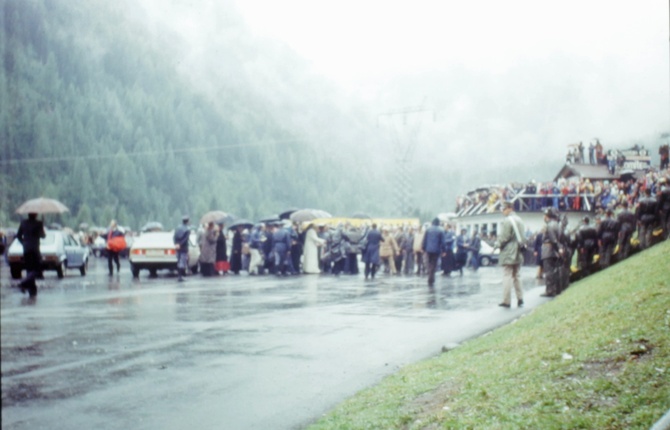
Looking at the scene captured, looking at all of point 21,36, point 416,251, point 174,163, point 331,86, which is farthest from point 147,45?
point 416,251

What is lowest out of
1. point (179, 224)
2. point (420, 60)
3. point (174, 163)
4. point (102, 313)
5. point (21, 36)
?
point (102, 313)

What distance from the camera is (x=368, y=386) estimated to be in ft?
23.6

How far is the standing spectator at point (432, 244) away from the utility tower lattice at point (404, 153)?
31.3 feet

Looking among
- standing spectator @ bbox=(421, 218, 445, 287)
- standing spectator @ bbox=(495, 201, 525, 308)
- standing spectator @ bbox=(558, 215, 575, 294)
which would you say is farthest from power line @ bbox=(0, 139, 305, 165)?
standing spectator @ bbox=(421, 218, 445, 287)

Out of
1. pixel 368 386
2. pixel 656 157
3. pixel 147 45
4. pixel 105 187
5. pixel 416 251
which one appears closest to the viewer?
pixel 105 187

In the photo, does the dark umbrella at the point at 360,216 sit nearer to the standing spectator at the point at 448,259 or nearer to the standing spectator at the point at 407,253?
the standing spectator at the point at 448,259

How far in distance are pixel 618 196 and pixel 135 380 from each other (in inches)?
333

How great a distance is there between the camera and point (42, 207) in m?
4.32

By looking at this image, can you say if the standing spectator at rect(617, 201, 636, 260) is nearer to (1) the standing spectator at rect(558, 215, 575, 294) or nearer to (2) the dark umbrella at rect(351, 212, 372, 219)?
(1) the standing spectator at rect(558, 215, 575, 294)

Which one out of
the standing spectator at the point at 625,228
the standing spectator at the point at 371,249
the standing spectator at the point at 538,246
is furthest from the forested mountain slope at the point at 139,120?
the standing spectator at the point at 371,249

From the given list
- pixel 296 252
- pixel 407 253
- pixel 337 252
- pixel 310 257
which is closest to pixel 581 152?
pixel 296 252

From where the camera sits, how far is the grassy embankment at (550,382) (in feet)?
17.5

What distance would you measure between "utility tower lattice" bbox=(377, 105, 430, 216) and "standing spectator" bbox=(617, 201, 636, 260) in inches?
129

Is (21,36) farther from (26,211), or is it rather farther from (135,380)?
(135,380)
